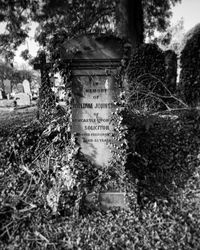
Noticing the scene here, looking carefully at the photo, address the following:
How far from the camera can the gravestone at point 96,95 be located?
280cm

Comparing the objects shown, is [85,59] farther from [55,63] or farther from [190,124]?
[190,124]

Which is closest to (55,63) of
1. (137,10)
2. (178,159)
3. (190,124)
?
(178,159)

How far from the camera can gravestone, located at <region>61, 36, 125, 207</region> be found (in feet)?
9.20

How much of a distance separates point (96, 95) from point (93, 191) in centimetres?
145

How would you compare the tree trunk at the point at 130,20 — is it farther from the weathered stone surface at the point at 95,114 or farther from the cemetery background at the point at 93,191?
the weathered stone surface at the point at 95,114

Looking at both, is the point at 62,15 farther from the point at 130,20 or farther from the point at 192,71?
the point at 192,71

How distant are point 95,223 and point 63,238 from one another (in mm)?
477

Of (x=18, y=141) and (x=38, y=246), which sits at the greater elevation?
(x=18, y=141)

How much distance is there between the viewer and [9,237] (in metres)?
2.55

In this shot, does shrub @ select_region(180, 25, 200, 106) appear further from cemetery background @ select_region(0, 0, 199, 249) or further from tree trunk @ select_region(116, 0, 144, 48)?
tree trunk @ select_region(116, 0, 144, 48)

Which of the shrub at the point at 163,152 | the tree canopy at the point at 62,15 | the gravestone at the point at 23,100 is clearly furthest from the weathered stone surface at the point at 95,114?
the gravestone at the point at 23,100

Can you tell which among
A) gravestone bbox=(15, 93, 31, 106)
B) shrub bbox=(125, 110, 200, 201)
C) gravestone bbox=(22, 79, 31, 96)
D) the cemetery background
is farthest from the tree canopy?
the cemetery background

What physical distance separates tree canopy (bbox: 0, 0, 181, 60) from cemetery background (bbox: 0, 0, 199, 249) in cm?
714

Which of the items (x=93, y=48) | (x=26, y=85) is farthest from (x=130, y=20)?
(x=26, y=85)
